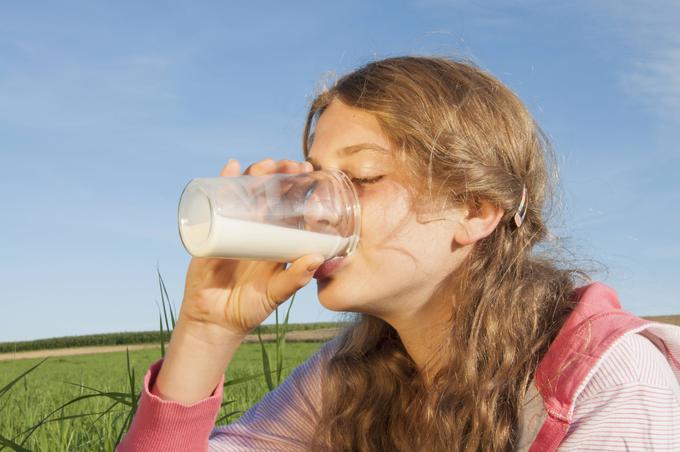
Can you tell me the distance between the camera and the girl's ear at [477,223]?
2004mm

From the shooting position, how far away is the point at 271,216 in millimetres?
1539

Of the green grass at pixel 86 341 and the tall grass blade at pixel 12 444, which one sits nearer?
the tall grass blade at pixel 12 444

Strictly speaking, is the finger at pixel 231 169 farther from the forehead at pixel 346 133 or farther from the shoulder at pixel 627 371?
the shoulder at pixel 627 371

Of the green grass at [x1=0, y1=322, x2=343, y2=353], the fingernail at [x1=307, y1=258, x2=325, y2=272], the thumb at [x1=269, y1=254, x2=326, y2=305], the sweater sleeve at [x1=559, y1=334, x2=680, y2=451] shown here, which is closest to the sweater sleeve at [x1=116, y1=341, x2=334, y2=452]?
the thumb at [x1=269, y1=254, x2=326, y2=305]

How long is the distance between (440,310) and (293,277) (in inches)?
23.2

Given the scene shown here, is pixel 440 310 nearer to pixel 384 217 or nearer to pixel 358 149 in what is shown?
pixel 384 217

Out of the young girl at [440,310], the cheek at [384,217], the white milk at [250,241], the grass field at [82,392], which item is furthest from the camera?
the grass field at [82,392]

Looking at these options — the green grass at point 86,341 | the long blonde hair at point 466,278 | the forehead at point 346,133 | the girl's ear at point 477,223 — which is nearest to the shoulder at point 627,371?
the long blonde hair at point 466,278

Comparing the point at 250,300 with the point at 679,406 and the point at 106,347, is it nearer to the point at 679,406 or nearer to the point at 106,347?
the point at 679,406

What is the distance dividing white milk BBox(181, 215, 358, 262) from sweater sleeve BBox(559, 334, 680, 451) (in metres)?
0.67

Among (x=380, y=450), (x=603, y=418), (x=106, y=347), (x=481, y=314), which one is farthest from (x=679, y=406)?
(x=106, y=347)

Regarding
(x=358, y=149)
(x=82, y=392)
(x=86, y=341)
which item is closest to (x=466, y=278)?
(x=358, y=149)

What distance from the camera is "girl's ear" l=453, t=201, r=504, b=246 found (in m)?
2.00

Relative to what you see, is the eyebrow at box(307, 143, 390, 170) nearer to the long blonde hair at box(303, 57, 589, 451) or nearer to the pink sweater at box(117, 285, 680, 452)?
the long blonde hair at box(303, 57, 589, 451)
